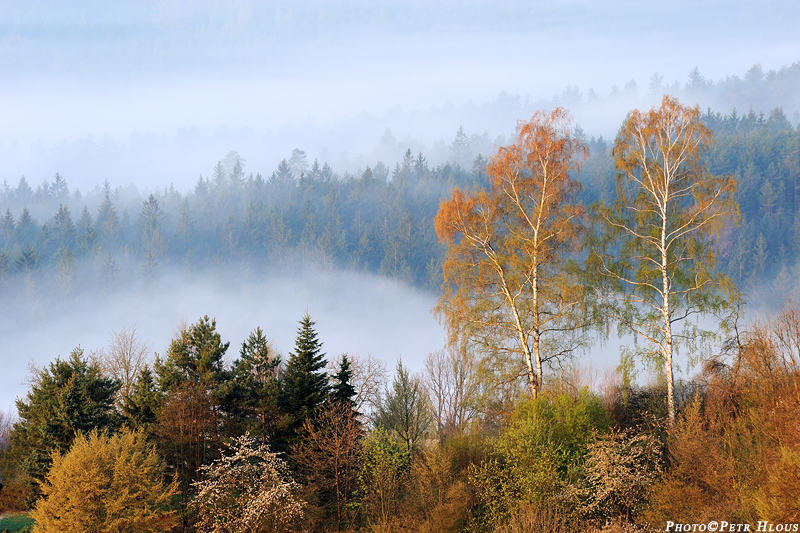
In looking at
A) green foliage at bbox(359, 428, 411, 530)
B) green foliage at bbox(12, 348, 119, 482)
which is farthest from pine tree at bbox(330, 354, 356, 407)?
green foliage at bbox(12, 348, 119, 482)

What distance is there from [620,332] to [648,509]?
306 inches

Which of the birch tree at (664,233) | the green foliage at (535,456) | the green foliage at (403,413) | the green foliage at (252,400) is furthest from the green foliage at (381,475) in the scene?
the birch tree at (664,233)

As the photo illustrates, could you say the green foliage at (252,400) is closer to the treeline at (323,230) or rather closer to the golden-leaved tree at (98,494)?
the golden-leaved tree at (98,494)

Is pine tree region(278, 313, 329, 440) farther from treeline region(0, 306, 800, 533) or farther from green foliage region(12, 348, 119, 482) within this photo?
green foliage region(12, 348, 119, 482)

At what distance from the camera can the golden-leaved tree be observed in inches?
894

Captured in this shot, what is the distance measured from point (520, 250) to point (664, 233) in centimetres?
561

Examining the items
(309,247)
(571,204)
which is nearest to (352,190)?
(309,247)

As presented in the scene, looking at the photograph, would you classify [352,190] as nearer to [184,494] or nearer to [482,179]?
[482,179]

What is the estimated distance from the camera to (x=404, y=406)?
1487 inches

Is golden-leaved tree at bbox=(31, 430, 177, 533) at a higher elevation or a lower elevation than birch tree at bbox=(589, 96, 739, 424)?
lower

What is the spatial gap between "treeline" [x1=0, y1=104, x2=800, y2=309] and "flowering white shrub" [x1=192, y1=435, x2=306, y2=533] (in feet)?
268

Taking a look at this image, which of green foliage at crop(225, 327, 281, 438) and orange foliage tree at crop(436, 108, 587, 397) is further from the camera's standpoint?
green foliage at crop(225, 327, 281, 438)

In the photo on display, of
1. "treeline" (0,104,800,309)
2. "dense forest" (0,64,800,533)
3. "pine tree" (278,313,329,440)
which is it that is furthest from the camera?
"treeline" (0,104,800,309)

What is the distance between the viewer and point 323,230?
401ft
